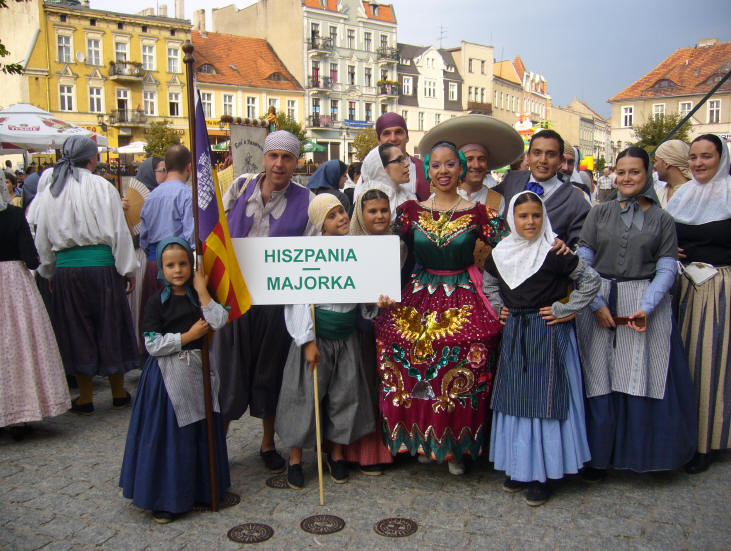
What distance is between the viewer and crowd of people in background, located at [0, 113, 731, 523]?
3934mm

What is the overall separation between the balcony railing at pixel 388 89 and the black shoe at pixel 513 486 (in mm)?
56981

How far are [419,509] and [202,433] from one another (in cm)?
137

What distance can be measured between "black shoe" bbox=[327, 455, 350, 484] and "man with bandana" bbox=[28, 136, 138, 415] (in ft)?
8.39

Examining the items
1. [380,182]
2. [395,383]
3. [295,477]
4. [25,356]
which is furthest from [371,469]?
[25,356]

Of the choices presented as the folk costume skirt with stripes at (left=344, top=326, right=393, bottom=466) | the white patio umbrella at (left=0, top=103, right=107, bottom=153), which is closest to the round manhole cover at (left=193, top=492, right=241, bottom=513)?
the folk costume skirt with stripes at (left=344, top=326, right=393, bottom=466)

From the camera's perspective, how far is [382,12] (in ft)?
196

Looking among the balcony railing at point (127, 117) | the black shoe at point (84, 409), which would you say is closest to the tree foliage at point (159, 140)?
the balcony railing at point (127, 117)

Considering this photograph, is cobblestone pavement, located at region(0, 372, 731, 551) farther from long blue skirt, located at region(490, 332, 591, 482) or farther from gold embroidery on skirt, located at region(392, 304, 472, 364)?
gold embroidery on skirt, located at region(392, 304, 472, 364)

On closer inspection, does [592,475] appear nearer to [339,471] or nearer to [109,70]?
[339,471]

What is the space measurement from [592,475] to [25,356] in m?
4.30

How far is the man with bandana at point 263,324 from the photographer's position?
176 inches

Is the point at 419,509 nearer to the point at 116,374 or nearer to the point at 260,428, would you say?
the point at 260,428

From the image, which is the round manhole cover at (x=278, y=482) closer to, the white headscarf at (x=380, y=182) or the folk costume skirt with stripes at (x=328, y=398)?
the folk costume skirt with stripes at (x=328, y=398)

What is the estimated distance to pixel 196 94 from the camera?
12.4ft
